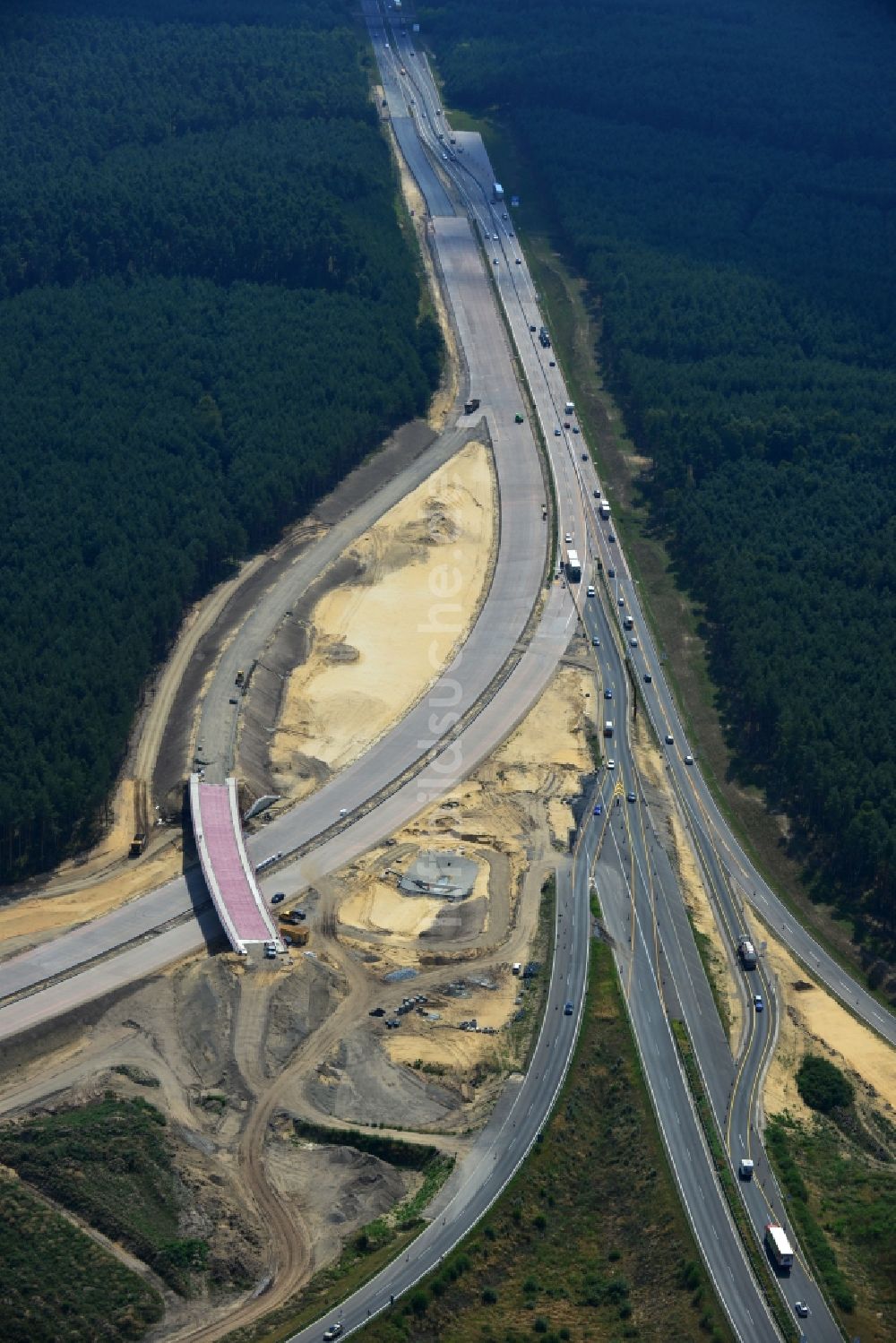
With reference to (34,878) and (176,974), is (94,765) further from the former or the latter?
(176,974)

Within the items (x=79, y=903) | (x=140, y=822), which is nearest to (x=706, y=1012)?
(x=79, y=903)

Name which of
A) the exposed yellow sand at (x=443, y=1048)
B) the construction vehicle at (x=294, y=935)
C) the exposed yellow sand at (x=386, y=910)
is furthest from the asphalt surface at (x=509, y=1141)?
the construction vehicle at (x=294, y=935)

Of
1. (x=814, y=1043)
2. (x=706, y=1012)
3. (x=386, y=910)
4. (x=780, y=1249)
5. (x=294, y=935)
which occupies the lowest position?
(x=780, y=1249)

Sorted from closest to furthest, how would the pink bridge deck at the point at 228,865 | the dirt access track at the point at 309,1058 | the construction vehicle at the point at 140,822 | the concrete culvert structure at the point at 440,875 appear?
the dirt access track at the point at 309,1058 < the pink bridge deck at the point at 228,865 < the concrete culvert structure at the point at 440,875 < the construction vehicle at the point at 140,822

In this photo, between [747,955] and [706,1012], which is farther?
[747,955]

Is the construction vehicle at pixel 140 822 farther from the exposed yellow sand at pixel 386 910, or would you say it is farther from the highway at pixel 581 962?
the exposed yellow sand at pixel 386 910

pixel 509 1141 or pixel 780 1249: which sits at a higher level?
pixel 509 1141

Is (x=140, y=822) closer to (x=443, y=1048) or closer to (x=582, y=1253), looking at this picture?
(x=443, y=1048)
